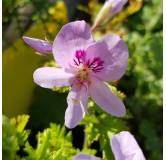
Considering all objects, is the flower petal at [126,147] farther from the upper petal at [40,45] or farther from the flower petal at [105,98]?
the upper petal at [40,45]

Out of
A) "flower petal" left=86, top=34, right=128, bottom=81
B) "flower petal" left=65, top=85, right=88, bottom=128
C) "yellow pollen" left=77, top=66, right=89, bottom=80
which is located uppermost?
"flower petal" left=86, top=34, right=128, bottom=81

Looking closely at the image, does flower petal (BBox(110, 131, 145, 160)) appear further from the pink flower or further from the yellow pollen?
the pink flower

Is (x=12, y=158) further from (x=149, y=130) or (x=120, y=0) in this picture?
(x=149, y=130)

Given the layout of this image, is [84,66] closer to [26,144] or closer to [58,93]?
[26,144]

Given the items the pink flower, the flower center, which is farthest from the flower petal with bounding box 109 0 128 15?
the flower center

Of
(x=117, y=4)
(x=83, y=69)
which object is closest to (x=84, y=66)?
(x=83, y=69)

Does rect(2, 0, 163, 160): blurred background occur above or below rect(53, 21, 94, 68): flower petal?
below

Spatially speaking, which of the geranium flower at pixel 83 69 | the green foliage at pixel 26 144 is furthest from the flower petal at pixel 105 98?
the green foliage at pixel 26 144
